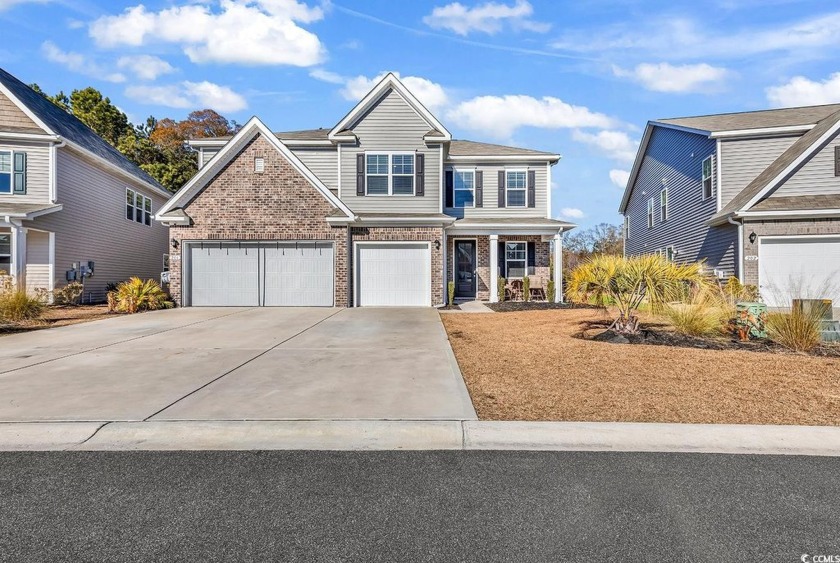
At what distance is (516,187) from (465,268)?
12.9 feet

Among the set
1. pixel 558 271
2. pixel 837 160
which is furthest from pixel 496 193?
pixel 837 160

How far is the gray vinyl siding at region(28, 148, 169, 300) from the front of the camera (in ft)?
56.0

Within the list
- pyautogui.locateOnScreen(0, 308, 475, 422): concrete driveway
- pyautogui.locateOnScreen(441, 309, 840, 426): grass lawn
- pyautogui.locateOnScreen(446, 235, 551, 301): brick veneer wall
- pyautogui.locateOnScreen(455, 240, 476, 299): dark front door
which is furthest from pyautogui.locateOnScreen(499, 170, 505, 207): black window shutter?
pyautogui.locateOnScreen(441, 309, 840, 426): grass lawn

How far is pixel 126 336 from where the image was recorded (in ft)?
31.0

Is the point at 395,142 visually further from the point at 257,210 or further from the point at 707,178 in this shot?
the point at 707,178

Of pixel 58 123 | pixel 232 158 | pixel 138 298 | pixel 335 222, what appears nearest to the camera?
pixel 138 298

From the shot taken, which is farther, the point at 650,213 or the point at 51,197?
the point at 650,213

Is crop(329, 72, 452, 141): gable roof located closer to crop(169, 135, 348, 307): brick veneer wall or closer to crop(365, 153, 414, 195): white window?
crop(365, 153, 414, 195): white window

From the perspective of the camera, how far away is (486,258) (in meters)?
19.2

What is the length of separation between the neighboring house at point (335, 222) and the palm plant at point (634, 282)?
739cm

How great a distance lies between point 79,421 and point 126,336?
5855 mm

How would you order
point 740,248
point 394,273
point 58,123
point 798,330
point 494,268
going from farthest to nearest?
point 494,268 → point 58,123 → point 394,273 → point 740,248 → point 798,330

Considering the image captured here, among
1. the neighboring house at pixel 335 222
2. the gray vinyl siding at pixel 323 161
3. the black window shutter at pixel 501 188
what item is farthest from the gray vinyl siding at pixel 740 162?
the gray vinyl siding at pixel 323 161

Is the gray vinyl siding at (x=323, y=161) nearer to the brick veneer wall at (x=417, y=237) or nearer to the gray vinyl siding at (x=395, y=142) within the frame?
the gray vinyl siding at (x=395, y=142)
